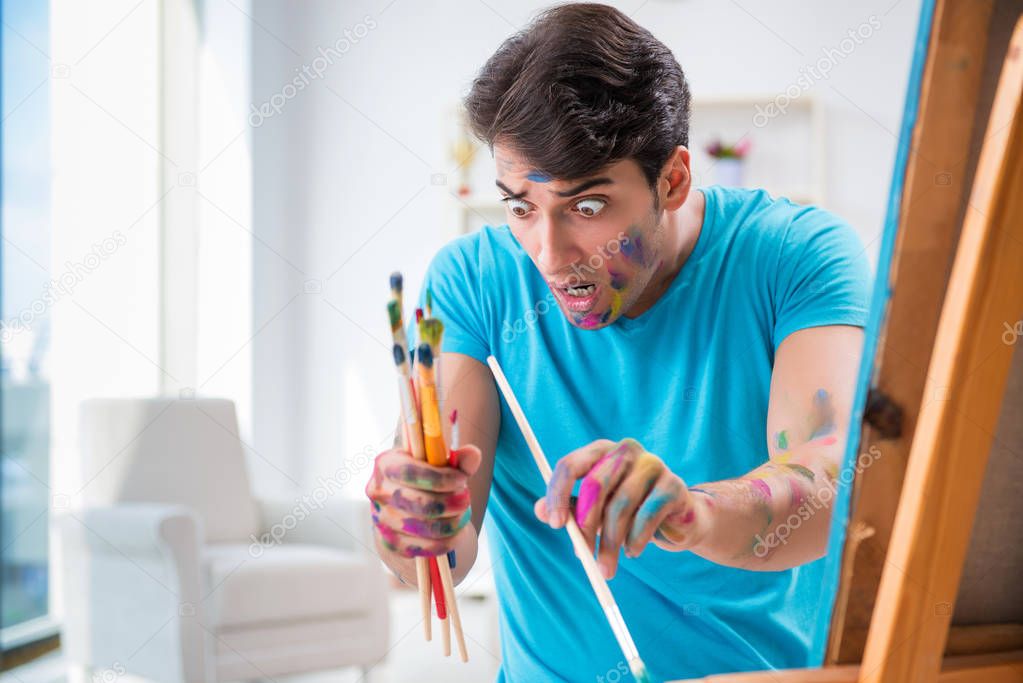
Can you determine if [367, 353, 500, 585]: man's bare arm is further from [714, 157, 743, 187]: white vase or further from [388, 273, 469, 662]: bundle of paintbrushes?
[714, 157, 743, 187]: white vase

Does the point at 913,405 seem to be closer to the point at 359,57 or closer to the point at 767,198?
the point at 767,198

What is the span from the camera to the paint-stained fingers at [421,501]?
2.34ft

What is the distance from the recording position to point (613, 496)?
625 millimetres

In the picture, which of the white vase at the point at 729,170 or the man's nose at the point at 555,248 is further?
the white vase at the point at 729,170

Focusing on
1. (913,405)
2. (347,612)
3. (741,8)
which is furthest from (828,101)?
(913,405)

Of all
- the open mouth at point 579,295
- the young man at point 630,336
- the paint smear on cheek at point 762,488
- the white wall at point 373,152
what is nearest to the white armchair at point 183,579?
the white wall at point 373,152

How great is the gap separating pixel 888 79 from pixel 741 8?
634 millimetres

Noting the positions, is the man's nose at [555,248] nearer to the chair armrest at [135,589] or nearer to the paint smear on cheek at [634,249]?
the paint smear on cheek at [634,249]

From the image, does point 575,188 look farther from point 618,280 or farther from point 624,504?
point 624,504

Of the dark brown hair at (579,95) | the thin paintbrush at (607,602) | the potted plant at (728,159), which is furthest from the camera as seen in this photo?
the potted plant at (728,159)

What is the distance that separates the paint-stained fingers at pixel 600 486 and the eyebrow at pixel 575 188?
35 centimetres

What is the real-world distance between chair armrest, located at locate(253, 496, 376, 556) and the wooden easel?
2251 millimetres

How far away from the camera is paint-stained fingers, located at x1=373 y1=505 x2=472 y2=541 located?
2.38 ft

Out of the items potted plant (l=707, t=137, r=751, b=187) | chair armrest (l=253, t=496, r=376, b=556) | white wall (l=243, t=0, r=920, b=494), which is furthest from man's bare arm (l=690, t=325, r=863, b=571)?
white wall (l=243, t=0, r=920, b=494)
